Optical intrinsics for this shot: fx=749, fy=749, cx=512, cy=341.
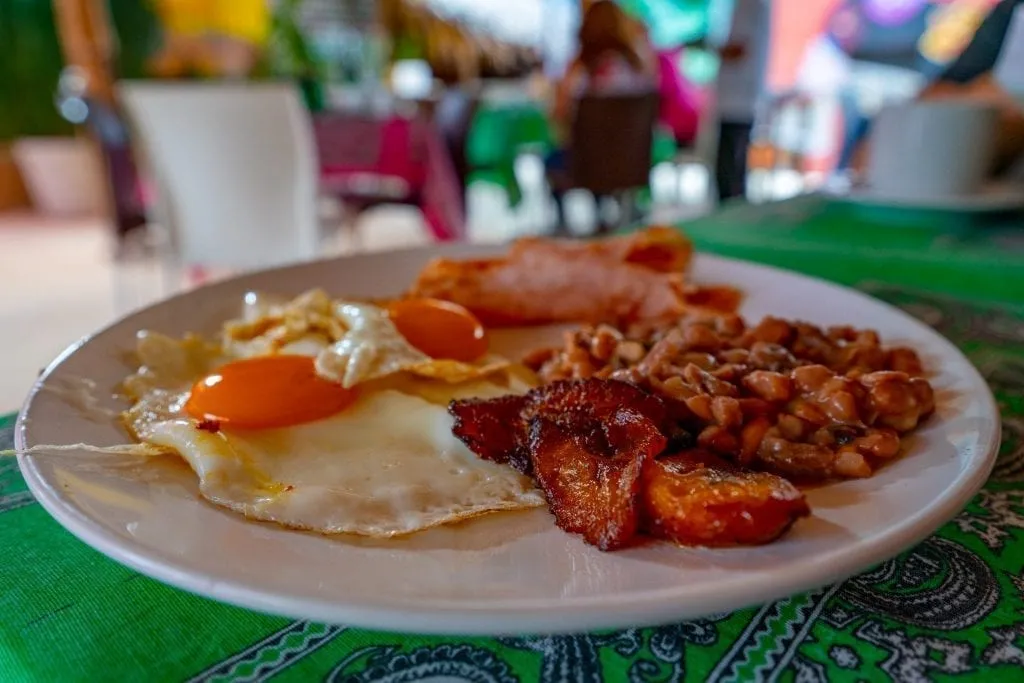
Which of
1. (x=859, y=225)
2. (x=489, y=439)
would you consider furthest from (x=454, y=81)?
(x=489, y=439)

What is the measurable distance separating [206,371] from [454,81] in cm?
721

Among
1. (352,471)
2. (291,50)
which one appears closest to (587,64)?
(291,50)

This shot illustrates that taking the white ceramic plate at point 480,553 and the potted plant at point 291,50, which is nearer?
the white ceramic plate at point 480,553

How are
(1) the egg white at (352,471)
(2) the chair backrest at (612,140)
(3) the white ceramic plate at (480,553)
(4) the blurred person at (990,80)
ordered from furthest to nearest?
(2) the chair backrest at (612,140) → (4) the blurred person at (990,80) → (1) the egg white at (352,471) → (3) the white ceramic plate at (480,553)

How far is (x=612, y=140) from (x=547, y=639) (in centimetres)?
407

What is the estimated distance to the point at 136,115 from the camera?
292 centimetres

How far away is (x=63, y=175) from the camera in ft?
23.9

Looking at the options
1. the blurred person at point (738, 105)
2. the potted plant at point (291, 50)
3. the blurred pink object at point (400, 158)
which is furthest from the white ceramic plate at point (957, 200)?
the potted plant at point (291, 50)

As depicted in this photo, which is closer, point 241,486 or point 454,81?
point 241,486

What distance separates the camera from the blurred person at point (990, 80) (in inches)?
77.2

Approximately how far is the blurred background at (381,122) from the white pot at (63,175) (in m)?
0.02

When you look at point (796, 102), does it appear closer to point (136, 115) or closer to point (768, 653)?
point (136, 115)

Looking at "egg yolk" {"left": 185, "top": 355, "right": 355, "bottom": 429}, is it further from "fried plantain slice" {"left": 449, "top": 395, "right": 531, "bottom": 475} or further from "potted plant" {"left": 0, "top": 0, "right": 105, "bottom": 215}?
"potted plant" {"left": 0, "top": 0, "right": 105, "bottom": 215}

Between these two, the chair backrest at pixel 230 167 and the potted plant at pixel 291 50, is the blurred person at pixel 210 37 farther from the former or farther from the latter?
the chair backrest at pixel 230 167
